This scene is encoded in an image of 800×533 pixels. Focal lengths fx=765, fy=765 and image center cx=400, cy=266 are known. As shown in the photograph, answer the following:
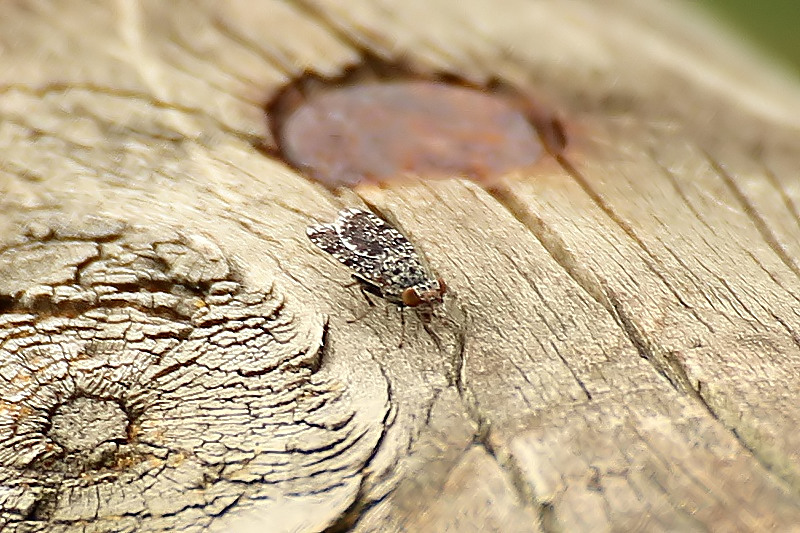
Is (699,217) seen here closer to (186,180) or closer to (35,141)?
(186,180)

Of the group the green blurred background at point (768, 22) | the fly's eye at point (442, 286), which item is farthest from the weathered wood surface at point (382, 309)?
the green blurred background at point (768, 22)

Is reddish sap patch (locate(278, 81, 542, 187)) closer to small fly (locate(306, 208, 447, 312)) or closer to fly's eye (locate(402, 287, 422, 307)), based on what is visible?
small fly (locate(306, 208, 447, 312))

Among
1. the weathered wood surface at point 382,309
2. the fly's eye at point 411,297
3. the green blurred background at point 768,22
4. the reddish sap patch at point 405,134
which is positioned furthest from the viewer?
the green blurred background at point 768,22

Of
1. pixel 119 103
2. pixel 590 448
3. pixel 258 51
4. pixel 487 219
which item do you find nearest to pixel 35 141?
pixel 119 103

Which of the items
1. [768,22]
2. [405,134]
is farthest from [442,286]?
[768,22]

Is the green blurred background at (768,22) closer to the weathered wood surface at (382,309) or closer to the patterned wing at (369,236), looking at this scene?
the weathered wood surface at (382,309)

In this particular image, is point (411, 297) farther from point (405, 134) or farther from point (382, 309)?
point (405, 134)
